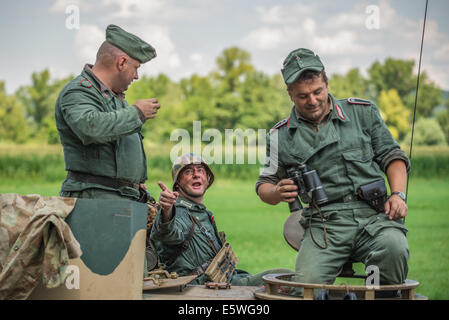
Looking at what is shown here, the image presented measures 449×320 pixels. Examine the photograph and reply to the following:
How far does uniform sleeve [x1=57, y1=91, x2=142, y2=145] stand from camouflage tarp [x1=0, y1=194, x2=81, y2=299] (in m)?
0.54

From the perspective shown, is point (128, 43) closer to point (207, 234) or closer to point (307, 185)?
point (307, 185)

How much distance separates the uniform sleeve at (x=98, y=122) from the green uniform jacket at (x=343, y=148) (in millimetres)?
1072

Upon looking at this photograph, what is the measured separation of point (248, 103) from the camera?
31406 millimetres

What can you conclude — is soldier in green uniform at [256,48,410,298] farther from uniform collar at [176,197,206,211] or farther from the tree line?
the tree line

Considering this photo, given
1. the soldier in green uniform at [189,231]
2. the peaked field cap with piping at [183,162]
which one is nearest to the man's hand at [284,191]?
the soldier in green uniform at [189,231]

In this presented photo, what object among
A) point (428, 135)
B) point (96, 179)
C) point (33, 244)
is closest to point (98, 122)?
point (96, 179)

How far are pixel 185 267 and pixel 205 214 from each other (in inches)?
25.8

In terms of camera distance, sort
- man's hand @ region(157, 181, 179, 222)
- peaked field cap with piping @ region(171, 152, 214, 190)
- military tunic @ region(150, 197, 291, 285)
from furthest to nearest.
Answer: peaked field cap with piping @ region(171, 152, 214, 190)
military tunic @ region(150, 197, 291, 285)
man's hand @ region(157, 181, 179, 222)

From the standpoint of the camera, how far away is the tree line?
28062mm

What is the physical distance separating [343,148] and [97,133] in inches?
65.1

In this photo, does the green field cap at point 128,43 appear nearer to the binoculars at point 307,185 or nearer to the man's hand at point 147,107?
the man's hand at point 147,107

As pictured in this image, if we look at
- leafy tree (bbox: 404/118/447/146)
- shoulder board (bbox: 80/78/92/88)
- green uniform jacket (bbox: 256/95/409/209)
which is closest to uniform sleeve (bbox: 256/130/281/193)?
green uniform jacket (bbox: 256/95/409/209)

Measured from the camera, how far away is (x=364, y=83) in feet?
102
